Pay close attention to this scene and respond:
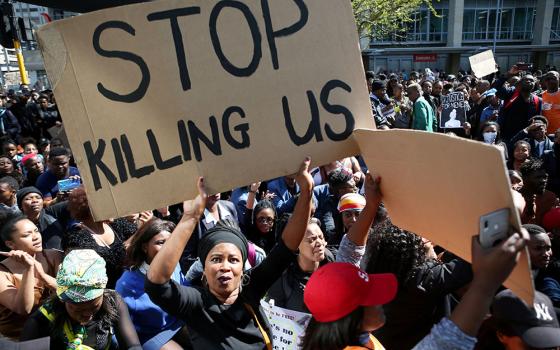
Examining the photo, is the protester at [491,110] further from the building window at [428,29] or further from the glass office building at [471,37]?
the building window at [428,29]

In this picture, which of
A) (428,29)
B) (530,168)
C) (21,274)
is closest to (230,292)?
(21,274)

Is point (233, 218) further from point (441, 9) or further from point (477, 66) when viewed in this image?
point (441, 9)

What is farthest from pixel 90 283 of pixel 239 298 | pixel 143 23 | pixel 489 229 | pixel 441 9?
pixel 441 9

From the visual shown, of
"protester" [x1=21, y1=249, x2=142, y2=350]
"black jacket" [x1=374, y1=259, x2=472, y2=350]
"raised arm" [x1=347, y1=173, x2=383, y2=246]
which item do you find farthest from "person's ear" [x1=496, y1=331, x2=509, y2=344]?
"protester" [x1=21, y1=249, x2=142, y2=350]

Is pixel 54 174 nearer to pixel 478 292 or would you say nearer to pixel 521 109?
pixel 478 292

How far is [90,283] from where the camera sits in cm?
231

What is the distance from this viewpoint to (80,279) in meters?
2.29

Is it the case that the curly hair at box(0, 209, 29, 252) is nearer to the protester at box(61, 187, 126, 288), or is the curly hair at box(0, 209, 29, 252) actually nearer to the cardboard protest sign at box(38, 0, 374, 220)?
the protester at box(61, 187, 126, 288)

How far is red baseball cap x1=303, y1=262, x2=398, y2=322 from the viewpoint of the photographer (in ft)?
5.43

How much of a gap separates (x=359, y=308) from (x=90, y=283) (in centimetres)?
137

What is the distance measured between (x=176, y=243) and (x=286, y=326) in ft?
3.06

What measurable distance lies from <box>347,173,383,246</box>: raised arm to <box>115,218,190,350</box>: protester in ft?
3.89

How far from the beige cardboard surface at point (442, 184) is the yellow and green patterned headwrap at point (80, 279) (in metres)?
1.47

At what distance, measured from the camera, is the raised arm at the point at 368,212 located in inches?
76.4
